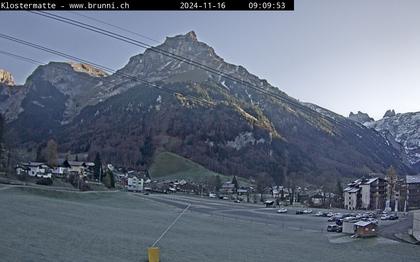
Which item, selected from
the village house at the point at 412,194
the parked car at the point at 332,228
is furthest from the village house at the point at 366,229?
the village house at the point at 412,194

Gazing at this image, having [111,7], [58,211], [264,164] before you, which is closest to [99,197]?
[58,211]

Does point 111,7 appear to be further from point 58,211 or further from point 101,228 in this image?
point 58,211

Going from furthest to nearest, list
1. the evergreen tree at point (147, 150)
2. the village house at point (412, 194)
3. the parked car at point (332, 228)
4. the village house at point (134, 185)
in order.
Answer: the evergreen tree at point (147, 150) < the village house at point (134, 185) < the village house at point (412, 194) < the parked car at point (332, 228)

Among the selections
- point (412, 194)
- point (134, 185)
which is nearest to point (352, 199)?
point (412, 194)

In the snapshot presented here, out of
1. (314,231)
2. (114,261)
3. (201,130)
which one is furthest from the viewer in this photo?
(201,130)

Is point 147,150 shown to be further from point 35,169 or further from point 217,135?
point 35,169

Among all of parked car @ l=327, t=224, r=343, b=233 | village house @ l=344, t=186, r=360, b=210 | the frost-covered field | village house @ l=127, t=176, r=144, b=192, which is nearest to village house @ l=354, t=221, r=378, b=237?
the frost-covered field

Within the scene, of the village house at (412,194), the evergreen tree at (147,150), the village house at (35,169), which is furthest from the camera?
the evergreen tree at (147,150)

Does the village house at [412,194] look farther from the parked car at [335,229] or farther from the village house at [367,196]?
the parked car at [335,229]
